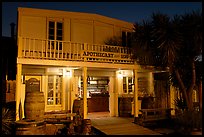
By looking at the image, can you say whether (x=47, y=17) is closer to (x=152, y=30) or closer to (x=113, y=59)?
(x=113, y=59)

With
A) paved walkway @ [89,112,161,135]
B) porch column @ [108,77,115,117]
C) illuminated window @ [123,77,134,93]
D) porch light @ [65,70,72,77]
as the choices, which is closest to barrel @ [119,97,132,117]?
→ porch column @ [108,77,115,117]

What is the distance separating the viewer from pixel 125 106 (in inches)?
574

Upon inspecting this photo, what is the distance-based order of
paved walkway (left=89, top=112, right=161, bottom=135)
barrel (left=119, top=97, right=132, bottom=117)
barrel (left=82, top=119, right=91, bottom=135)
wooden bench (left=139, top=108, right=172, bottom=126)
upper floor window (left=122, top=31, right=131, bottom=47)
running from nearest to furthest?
paved walkway (left=89, top=112, right=161, bottom=135) < barrel (left=82, top=119, right=91, bottom=135) < wooden bench (left=139, top=108, right=172, bottom=126) < barrel (left=119, top=97, right=132, bottom=117) < upper floor window (left=122, top=31, right=131, bottom=47)

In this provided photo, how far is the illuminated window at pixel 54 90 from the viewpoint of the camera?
13.7 meters

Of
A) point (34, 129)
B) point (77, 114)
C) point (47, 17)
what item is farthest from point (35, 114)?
point (47, 17)

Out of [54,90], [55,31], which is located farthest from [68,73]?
[55,31]

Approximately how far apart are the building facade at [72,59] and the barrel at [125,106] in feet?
1.08

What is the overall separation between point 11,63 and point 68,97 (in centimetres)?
624

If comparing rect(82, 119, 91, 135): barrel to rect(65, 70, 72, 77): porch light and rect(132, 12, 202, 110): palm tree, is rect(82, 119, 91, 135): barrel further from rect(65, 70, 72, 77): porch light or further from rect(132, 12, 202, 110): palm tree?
rect(132, 12, 202, 110): palm tree

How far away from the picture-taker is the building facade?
12094 millimetres

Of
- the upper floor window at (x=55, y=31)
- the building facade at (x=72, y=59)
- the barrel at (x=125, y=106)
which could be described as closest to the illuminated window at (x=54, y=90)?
the building facade at (x=72, y=59)

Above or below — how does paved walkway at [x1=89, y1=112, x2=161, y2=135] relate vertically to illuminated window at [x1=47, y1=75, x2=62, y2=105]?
below

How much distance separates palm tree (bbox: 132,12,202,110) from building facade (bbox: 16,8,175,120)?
1212 mm

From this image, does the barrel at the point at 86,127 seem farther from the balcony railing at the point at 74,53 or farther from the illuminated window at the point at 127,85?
the illuminated window at the point at 127,85
